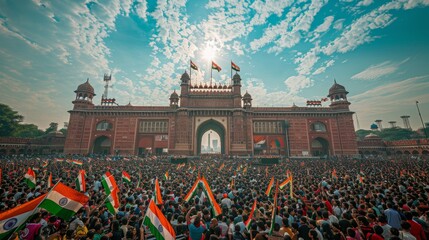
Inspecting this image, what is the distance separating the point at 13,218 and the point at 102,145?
128 feet

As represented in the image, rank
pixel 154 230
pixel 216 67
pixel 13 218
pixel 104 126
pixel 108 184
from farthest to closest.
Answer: pixel 104 126 → pixel 216 67 → pixel 108 184 → pixel 154 230 → pixel 13 218

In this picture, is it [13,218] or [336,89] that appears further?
[336,89]

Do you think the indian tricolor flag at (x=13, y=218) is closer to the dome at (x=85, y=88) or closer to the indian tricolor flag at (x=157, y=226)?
the indian tricolor flag at (x=157, y=226)

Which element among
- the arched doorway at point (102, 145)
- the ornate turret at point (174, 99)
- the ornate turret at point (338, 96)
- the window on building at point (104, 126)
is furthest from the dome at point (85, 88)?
the ornate turret at point (338, 96)

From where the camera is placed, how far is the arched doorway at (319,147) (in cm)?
3768

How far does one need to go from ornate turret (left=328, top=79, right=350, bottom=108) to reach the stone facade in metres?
0.18

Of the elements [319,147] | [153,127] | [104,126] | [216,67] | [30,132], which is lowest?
[319,147]

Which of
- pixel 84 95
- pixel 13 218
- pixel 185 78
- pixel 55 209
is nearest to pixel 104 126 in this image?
pixel 84 95

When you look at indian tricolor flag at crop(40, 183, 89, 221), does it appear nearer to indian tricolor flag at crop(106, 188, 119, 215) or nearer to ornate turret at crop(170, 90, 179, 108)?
indian tricolor flag at crop(106, 188, 119, 215)

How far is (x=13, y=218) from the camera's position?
12.1 feet

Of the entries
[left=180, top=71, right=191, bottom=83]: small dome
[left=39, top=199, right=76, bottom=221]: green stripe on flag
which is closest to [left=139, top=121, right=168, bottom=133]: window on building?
[left=180, top=71, right=191, bottom=83]: small dome

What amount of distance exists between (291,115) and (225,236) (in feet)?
122

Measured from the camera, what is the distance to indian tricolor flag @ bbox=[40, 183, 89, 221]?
4.55m

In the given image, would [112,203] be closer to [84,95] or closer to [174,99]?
[174,99]
